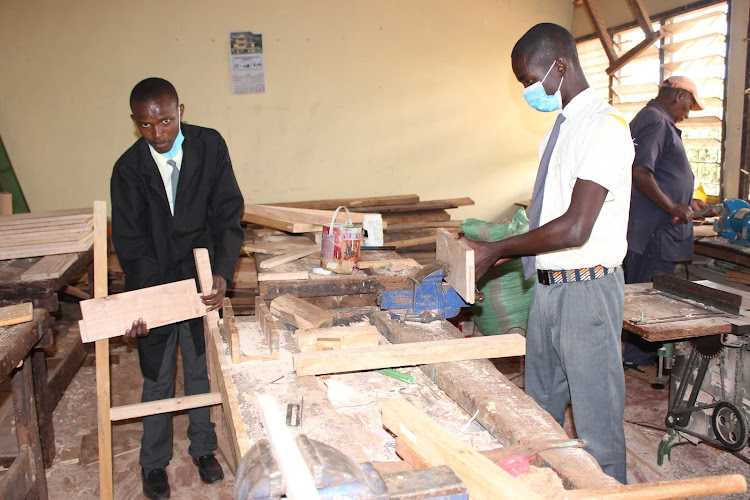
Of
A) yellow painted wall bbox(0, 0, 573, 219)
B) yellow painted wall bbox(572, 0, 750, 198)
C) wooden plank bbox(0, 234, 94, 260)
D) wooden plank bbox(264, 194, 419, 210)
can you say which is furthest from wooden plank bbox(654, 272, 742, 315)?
yellow painted wall bbox(0, 0, 573, 219)

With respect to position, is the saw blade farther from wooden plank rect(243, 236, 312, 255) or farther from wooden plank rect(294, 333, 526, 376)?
wooden plank rect(243, 236, 312, 255)

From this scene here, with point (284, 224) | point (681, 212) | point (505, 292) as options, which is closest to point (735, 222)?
point (681, 212)

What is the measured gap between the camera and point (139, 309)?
248 cm

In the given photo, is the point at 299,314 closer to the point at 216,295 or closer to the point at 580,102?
the point at 216,295

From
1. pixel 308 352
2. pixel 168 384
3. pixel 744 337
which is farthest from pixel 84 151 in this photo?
pixel 744 337

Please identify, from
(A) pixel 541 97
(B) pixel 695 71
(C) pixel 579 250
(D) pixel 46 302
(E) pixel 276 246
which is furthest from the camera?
(B) pixel 695 71

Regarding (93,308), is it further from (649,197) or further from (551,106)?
(649,197)

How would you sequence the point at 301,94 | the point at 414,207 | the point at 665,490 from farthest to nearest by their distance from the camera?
the point at 301,94, the point at 414,207, the point at 665,490

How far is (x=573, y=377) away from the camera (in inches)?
88.0

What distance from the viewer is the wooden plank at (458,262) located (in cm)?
225

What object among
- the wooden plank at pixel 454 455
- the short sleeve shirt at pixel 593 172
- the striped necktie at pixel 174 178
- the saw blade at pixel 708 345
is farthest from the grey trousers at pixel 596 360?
the striped necktie at pixel 174 178

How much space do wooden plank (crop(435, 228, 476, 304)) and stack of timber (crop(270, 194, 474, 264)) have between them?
272 centimetres

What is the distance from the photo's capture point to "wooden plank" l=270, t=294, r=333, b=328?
2422 mm

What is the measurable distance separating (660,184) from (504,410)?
314cm
